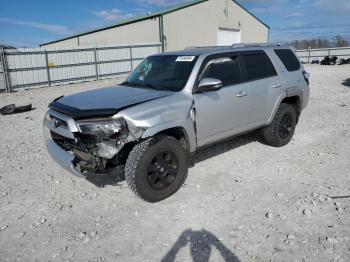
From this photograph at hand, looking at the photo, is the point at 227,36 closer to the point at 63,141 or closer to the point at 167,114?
the point at 167,114

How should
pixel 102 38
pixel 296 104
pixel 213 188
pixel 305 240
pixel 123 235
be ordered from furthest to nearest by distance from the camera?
pixel 102 38
pixel 296 104
pixel 213 188
pixel 123 235
pixel 305 240

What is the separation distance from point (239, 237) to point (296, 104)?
372cm

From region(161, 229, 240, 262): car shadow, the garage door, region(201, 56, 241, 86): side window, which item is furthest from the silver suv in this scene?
the garage door

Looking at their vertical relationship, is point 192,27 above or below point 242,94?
above

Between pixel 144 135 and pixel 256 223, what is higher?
pixel 144 135

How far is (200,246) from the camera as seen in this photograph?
3078mm

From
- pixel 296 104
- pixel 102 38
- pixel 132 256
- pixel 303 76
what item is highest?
pixel 102 38

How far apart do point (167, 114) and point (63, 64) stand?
16086 mm

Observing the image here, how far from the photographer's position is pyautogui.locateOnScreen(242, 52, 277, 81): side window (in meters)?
5.03

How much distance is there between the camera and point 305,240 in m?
3.11

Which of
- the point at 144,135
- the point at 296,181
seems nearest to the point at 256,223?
the point at 296,181

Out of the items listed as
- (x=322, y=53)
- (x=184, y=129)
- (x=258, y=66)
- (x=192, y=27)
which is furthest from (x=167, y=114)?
(x=322, y=53)

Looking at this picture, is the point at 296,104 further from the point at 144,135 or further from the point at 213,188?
the point at 144,135

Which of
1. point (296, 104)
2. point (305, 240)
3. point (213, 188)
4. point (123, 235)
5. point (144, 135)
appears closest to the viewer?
point (305, 240)
